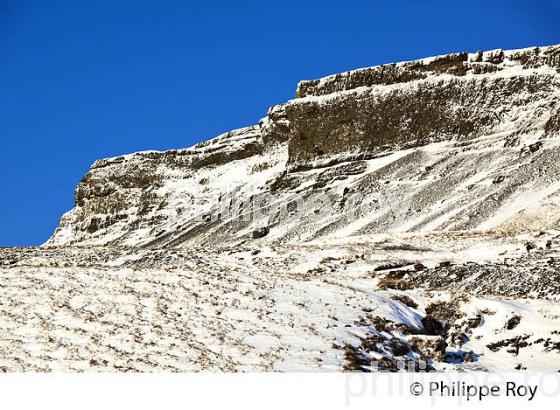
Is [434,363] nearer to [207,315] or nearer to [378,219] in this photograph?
[207,315]

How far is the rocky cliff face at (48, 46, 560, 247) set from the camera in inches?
2257

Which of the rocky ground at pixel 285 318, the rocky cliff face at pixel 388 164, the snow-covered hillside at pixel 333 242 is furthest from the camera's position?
the rocky cliff face at pixel 388 164

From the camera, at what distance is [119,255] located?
36500 mm

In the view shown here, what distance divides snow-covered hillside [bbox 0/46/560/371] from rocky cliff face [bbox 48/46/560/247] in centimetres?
17

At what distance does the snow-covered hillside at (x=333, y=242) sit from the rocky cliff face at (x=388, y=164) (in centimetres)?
17

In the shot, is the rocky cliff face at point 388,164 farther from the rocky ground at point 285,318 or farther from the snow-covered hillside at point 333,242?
the rocky ground at point 285,318

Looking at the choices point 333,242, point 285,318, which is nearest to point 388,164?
point 333,242

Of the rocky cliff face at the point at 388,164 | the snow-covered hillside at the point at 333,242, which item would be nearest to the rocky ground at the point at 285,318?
the snow-covered hillside at the point at 333,242

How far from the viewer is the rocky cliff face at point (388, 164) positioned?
188 ft

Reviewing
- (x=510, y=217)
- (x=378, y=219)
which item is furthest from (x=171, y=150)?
(x=510, y=217)

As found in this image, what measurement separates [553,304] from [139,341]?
39.5 ft

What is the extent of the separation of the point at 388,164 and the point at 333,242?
85.2 ft

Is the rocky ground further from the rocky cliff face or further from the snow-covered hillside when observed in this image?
the rocky cliff face

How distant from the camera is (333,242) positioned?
43.0 m
